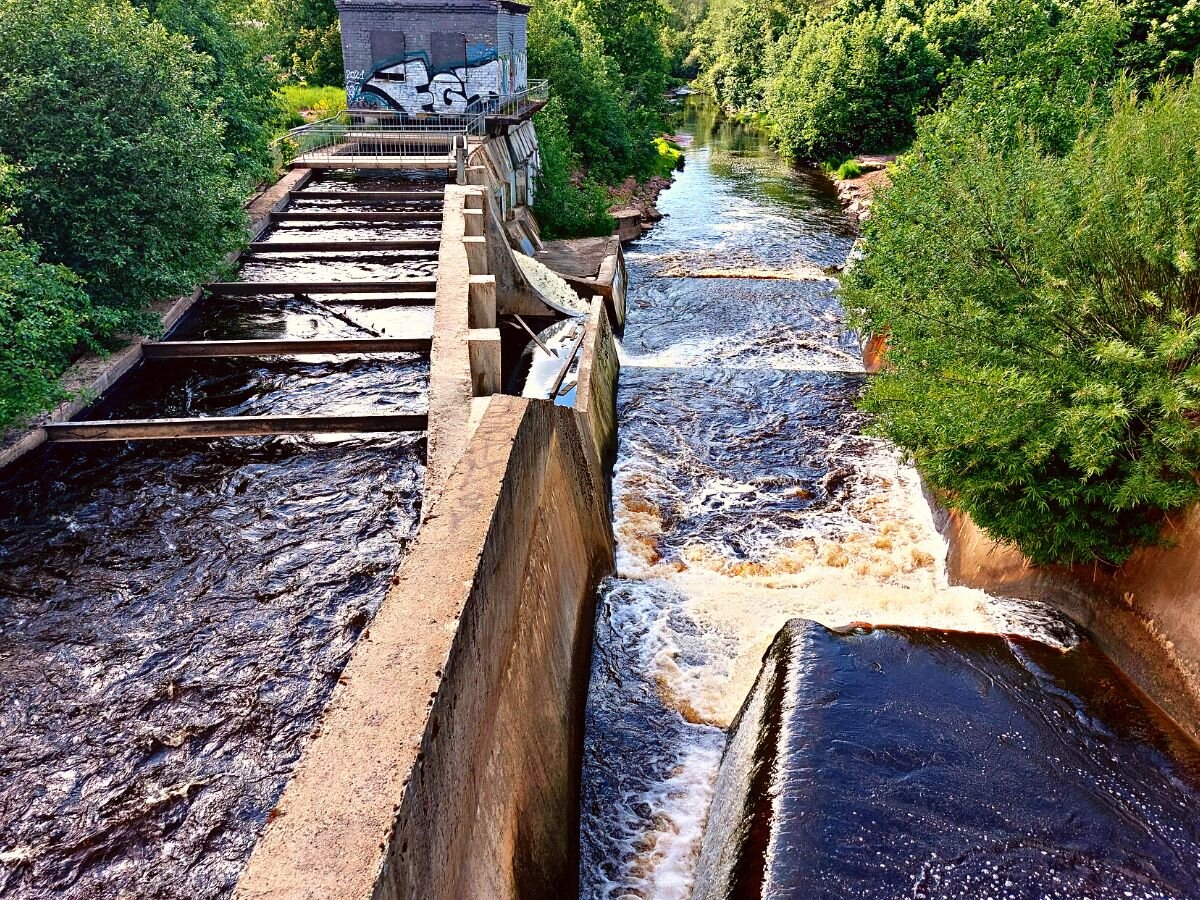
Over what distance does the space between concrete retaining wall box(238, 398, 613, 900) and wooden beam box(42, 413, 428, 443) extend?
2421 mm

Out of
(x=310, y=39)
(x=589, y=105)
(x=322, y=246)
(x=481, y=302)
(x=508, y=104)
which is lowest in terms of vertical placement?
(x=322, y=246)

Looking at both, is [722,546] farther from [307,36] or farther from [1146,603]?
[307,36]

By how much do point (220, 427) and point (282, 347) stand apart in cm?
235

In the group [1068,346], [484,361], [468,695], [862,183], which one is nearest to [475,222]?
[484,361]

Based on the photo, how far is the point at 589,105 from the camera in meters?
36.3

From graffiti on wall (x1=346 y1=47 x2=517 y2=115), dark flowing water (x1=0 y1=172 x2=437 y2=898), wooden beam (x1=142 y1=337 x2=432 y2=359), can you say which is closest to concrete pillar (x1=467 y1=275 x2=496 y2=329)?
wooden beam (x1=142 y1=337 x2=432 y2=359)

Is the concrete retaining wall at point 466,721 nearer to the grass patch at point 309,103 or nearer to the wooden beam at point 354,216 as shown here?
the wooden beam at point 354,216

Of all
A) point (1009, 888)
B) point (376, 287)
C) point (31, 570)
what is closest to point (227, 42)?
point (376, 287)

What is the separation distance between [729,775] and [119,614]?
5147 millimetres

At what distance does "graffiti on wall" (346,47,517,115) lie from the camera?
28.4 meters

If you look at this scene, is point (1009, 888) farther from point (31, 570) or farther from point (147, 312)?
point (147, 312)

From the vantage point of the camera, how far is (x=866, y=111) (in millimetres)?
40062

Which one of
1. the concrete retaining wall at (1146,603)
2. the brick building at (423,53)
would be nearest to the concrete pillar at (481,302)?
the concrete retaining wall at (1146,603)

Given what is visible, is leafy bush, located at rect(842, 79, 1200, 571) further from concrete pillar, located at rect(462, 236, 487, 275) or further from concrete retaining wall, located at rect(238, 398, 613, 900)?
concrete pillar, located at rect(462, 236, 487, 275)
